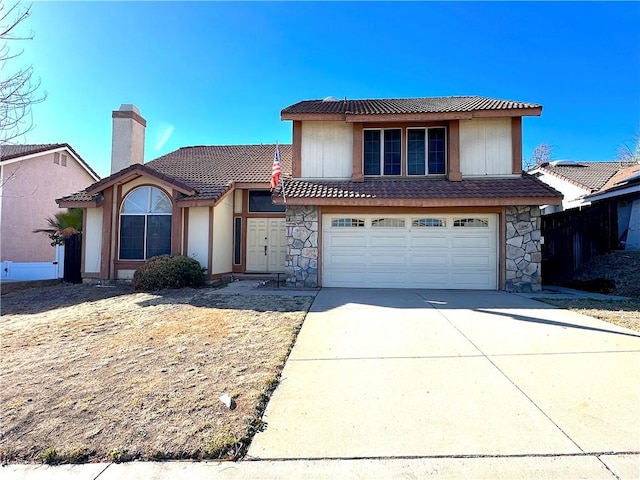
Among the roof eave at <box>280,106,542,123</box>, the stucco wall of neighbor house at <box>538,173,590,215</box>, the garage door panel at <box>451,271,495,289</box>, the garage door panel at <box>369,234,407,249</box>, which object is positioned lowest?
the garage door panel at <box>451,271,495,289</box>

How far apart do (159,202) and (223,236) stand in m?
2.32

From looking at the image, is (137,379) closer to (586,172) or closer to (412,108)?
(412,108)

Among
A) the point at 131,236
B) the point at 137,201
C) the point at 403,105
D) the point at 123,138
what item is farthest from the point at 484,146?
the point at 123,138

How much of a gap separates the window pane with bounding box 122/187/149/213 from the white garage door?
19.7 feet

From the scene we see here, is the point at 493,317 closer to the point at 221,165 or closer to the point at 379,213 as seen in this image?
the point at 379,213

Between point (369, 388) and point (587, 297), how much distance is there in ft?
26.5

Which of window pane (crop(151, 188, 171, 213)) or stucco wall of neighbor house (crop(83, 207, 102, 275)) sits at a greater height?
window pane (crop(151, 188, 171, 213))

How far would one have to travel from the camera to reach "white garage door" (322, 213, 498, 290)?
408 inches

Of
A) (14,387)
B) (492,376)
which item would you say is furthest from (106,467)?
(492,376)

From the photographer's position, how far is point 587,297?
8.84m

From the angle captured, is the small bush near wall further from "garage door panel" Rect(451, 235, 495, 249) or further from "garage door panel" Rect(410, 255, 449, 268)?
"garage door panel" Rect(451, 235, 495, 249)

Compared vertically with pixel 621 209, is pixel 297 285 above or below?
below

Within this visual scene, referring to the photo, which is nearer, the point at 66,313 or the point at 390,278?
the point at 66,313

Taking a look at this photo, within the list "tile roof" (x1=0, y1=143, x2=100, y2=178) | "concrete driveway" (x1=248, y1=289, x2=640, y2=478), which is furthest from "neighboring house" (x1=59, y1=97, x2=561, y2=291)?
"tile roof" (x1=0, y1=143, x2=100, y2=178)
